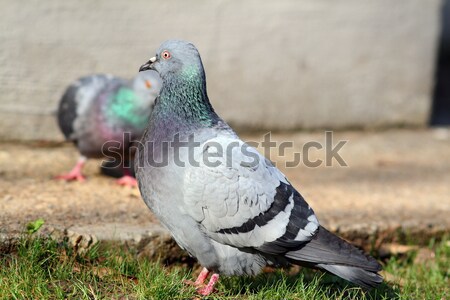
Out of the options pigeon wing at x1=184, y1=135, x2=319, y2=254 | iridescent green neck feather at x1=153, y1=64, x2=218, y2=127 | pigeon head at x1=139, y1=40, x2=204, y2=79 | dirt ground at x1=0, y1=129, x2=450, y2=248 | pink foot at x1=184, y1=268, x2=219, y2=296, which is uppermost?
pigeon head at x1=139, y1=40, x2=204, y2=79

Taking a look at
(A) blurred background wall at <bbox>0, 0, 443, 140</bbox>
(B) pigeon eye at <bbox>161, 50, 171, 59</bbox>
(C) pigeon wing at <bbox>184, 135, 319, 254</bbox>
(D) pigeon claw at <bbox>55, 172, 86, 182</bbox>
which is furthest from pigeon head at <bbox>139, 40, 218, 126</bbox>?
(A) blurred background wall at <bbox>0, 0, 443, 140</bbox>

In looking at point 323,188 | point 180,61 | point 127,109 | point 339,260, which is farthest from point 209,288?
point 323,188

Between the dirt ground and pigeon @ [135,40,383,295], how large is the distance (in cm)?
83

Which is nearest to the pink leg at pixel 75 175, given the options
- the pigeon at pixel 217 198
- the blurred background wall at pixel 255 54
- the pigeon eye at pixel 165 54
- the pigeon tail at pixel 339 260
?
the blurred background wall at pixel 255 54

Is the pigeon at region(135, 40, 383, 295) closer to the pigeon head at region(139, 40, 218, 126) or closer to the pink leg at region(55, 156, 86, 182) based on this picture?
the pigeon head at region(139, 40, 218, 126)

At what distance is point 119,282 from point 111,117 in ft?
6.38

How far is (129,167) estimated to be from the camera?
5691 millimetres

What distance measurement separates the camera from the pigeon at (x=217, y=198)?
A: 138 inches

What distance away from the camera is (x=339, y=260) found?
3.63 meters

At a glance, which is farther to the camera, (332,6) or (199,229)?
(332,6)

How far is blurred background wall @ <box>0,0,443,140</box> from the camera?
6.39 metres

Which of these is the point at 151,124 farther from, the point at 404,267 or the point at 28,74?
the point at 28,74

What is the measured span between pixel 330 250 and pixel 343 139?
3973mm

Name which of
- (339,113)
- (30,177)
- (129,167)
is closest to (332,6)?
(339,113)
